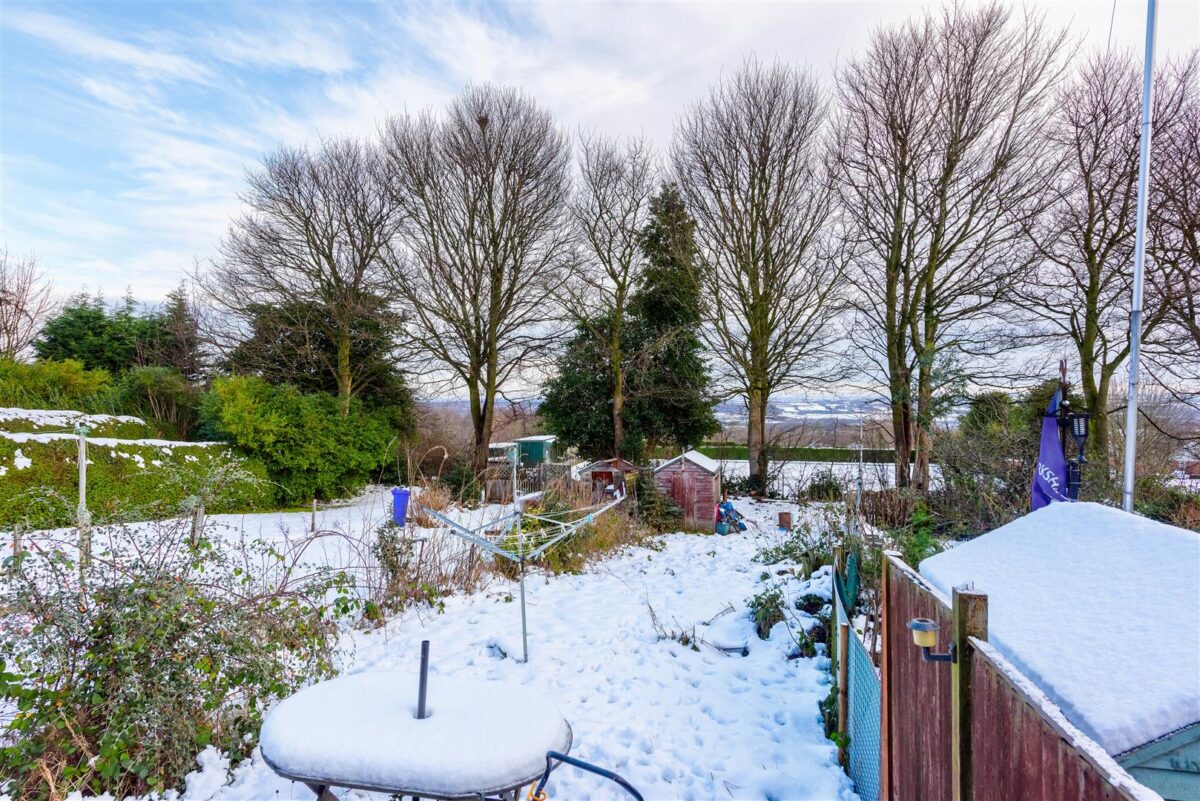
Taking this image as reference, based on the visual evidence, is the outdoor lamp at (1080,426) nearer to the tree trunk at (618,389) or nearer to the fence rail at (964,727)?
the fence rail at (964,727)

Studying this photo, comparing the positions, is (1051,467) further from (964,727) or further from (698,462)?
(698,462)

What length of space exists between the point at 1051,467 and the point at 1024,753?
5.46 m

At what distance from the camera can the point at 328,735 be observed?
1.47 m

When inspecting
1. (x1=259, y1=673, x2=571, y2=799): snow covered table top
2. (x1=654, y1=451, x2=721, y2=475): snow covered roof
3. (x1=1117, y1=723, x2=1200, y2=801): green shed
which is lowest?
(x1=654, y1=451, x2=721, y2=475): snow covered roof

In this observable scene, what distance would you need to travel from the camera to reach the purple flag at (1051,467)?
511 centimetres

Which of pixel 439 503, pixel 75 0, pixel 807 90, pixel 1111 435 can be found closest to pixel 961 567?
pixel 439 503

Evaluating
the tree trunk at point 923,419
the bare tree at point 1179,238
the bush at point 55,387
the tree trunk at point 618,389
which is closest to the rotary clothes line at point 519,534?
the tree trunk at point 618,389

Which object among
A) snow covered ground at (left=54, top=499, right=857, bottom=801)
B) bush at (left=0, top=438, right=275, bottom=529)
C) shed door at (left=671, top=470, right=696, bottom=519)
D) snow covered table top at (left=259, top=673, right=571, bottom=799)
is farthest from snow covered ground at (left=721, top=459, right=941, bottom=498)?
snow covered table top at (left=259, top=673, right=571, bottom=799)

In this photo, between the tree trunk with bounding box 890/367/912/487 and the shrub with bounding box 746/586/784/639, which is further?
the tree trunk with bounding box 890/367/912/487

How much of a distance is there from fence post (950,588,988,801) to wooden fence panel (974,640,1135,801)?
0.07 ft

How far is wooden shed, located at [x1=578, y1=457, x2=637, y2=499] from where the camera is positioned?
422 inches

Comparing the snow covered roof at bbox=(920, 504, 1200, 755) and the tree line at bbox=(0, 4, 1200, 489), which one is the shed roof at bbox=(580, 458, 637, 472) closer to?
the tree line at bbox=(0, 4, 1200, 489)

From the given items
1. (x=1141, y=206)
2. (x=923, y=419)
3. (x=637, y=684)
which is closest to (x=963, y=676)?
(x=637, y=684)

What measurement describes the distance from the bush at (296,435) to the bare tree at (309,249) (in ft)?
2.29
